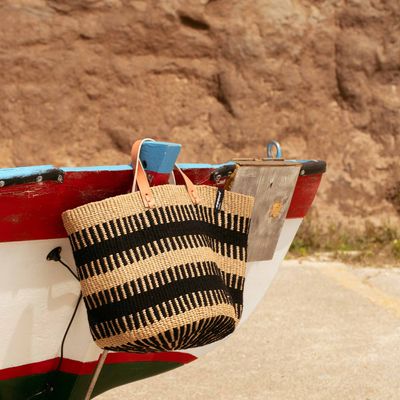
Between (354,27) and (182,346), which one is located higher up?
(354,27)

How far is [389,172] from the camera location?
228 inches

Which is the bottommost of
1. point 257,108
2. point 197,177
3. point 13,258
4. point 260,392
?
point 260,392

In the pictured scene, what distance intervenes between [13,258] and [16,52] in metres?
3.17

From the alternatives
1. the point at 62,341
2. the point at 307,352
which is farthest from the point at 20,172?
the point at 307,352

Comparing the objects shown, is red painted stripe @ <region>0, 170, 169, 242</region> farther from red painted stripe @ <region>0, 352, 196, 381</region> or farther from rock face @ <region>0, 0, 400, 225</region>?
rock face @ <region>0, 0, 400, 225</region>

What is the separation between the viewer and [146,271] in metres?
2.07

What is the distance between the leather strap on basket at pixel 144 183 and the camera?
2.12 metres

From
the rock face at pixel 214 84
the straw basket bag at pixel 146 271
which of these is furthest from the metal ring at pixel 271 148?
the rock face at pixel 214 84

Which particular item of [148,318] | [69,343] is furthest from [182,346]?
[69,343]

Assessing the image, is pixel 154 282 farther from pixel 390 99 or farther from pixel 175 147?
pixel 390 99

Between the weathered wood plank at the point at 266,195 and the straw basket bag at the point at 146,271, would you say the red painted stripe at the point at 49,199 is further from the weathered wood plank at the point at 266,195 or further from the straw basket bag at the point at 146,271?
the weathered wood plank at the point at 266,195

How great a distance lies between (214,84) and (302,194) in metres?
2.77

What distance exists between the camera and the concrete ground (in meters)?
3.30

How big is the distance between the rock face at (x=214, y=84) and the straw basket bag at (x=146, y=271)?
3120 millimetres
